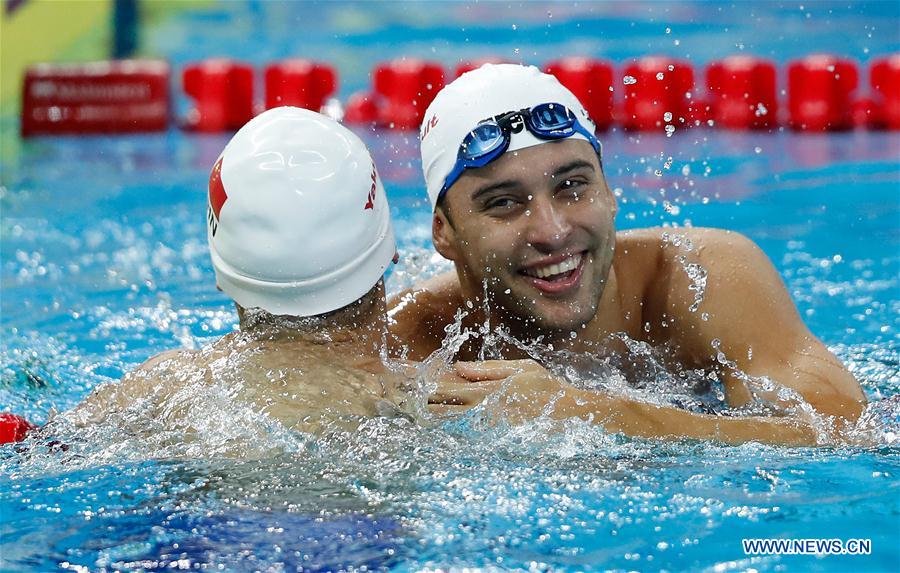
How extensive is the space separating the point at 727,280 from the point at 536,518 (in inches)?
49.1

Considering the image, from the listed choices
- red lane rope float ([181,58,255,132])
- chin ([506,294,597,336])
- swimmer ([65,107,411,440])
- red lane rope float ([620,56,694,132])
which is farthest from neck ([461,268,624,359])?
red lane rope float ([181,58,255,132])

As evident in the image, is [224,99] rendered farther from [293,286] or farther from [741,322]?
[293,286]

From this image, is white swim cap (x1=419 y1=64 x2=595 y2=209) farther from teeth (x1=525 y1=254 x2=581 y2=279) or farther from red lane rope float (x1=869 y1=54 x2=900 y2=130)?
red lane rope float (x1=869 y1=54 x2=900 y2=130)

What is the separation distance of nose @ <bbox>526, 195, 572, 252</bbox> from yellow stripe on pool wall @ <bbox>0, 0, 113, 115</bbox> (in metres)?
9.19

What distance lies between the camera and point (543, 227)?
134 inches

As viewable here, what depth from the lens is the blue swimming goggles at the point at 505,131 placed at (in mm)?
3477

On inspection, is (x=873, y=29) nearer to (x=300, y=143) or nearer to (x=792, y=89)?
(x=792, y=89)

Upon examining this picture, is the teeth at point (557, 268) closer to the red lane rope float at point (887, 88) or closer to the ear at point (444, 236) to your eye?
the ear at point (444, 236)

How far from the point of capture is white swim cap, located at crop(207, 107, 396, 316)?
283cm

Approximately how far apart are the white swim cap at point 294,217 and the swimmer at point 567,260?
0.60 m

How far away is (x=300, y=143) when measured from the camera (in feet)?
9.52

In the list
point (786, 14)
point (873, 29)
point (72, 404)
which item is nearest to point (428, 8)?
point (786, 14)

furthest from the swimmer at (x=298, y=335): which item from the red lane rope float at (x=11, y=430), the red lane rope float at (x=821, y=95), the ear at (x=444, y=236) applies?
the red lane rope float at (x=821, y=95)

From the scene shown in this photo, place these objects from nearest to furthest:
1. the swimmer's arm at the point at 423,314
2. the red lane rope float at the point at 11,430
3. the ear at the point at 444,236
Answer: the red lane rope float at the point at 11,430
the ear at the point at 444,236
the swimmer's arm at the point at 423,314
